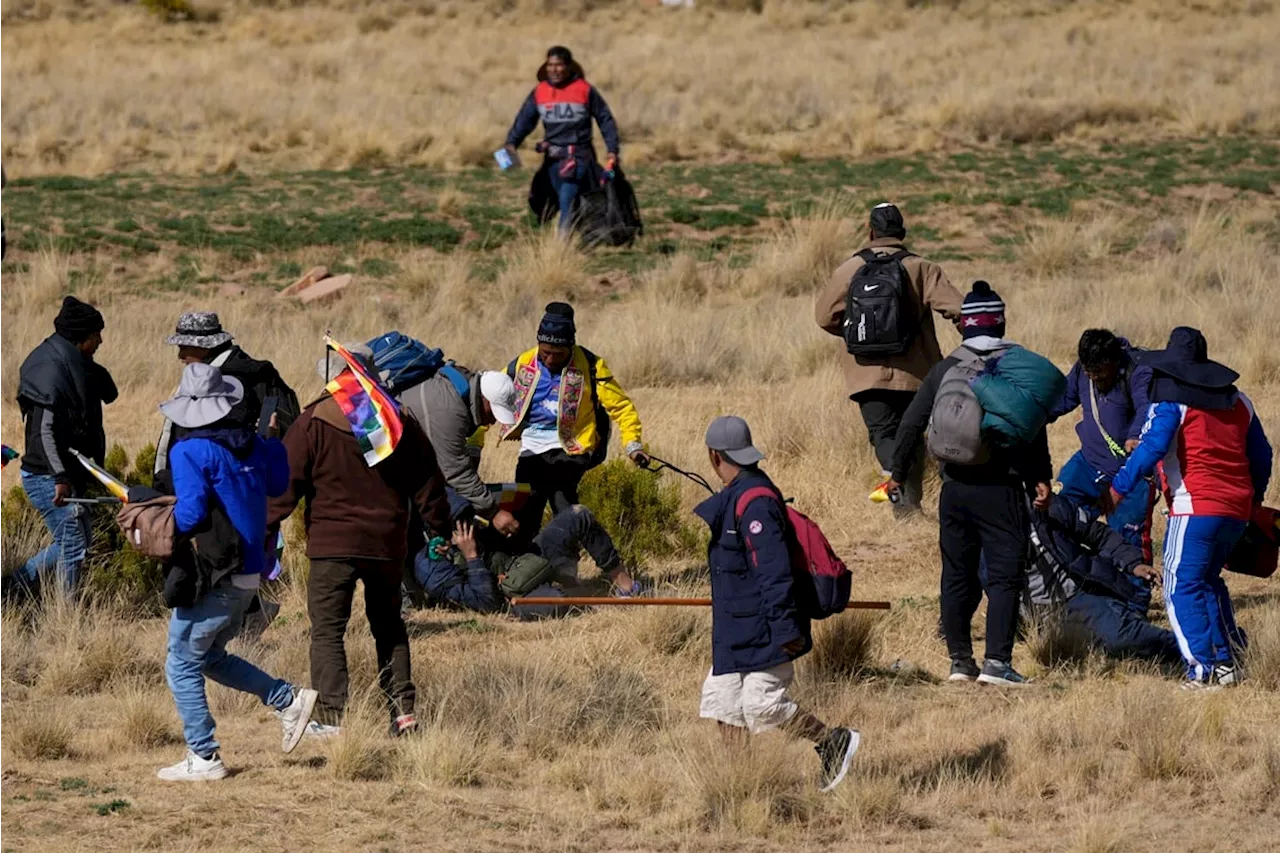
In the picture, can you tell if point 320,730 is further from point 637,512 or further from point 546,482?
point 637,512

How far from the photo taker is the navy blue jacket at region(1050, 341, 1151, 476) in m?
9.73

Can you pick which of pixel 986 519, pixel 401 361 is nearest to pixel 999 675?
pixel 986 519

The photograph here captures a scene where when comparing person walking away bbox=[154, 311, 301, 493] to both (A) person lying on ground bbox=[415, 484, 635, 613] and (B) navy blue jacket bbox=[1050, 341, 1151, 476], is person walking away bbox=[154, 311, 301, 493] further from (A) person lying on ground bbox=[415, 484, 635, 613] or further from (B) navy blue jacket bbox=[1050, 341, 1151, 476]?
(B) navy blue jacket bbox=[1050, 341, 1151, 476]

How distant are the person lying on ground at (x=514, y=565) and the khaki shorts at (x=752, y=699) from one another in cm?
315

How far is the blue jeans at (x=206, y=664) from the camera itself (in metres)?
7.18

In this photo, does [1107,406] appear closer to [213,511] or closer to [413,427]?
[413,427]

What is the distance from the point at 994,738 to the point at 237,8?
4089 centimetres

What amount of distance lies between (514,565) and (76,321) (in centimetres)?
253

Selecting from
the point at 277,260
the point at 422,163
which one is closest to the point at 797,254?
the point at 277,260

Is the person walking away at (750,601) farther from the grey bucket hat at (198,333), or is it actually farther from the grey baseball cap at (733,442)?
the grey bucket hat at (198,333)

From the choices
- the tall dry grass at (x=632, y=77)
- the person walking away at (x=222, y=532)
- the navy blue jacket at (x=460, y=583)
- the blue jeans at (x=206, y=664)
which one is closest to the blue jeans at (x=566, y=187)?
the tall dry grass at (x=632, y=77)

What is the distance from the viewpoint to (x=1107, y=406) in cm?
996

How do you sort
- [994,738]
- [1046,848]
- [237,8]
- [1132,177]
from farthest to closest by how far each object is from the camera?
[237,8]
[1132,177]
[994,738]
[1046,848]

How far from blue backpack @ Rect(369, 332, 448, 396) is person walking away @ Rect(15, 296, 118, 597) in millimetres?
1440
